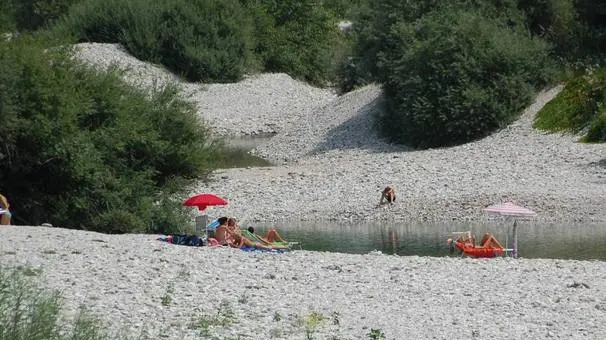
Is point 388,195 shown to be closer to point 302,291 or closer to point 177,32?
point 302,291

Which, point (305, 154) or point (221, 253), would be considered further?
point (305, 154)

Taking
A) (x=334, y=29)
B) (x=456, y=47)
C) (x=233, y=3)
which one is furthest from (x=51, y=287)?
(x=334, y=29)

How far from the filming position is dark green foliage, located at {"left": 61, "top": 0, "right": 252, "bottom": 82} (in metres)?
68.7

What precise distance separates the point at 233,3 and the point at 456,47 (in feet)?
97.3

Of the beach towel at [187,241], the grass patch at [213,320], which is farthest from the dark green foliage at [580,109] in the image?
the grass patch at [213,320]

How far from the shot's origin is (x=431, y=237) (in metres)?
30.0

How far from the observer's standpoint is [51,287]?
701 inches

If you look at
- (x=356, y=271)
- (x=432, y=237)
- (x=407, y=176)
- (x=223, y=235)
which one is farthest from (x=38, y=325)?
(x=407, y=176)

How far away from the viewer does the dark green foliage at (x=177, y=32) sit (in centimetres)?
6869

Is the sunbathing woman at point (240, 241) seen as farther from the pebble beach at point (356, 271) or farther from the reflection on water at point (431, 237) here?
the reflection on water at point (431, 237)

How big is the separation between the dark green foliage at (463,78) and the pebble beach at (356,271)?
3.65m

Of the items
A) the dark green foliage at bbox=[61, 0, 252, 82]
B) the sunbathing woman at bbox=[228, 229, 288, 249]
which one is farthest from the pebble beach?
the dark green foliage at bbox=[61, 0, 252, 82]

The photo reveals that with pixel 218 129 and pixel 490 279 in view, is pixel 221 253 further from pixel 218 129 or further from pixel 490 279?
pixel 218 129

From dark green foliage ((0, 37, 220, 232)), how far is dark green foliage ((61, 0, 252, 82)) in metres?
36.5
